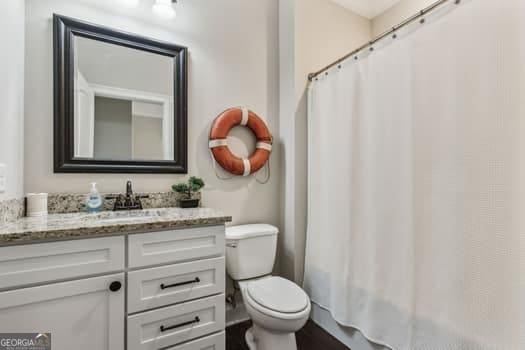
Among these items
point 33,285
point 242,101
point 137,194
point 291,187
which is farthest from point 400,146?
point 33,285

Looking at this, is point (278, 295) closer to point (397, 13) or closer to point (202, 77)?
A: point (202, 77)

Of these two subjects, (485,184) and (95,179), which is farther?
(95,179)

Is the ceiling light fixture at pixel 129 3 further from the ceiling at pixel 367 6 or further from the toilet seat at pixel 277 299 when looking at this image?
the toilet seat at pixel 277 299

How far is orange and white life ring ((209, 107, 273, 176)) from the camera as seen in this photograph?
67.7 inches

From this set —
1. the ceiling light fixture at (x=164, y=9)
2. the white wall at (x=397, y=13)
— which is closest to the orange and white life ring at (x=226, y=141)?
the ceiling light fixture at (x=164, y=9)

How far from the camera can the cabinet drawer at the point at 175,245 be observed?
3.50 ft

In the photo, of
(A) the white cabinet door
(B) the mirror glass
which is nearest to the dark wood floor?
(A) the white cabinet door

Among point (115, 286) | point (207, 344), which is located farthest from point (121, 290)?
point (207, 344)

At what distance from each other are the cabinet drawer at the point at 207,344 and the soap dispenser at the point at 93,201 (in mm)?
853

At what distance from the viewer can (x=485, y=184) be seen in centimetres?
92

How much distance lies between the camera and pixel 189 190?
1.63 meters

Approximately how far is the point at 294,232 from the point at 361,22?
2.11 meters

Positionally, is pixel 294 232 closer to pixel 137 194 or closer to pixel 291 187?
pixel 291 187

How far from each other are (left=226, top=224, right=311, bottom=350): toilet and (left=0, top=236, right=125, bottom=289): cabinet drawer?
2.33ft
